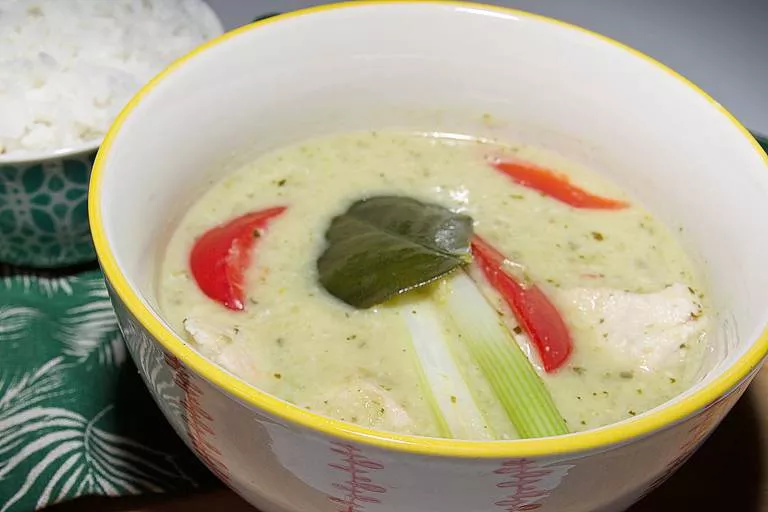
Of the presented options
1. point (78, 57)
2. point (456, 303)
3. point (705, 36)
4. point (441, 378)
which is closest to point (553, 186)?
point (456, 303)

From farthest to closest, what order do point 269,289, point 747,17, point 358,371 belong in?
point 747,17 → point 269,289 → point 358,371

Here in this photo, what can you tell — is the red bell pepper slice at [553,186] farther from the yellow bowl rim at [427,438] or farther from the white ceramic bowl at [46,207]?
the white ceramic bowl at [46,207]

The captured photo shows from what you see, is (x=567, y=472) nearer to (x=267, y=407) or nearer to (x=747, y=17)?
(x=267, y=407)

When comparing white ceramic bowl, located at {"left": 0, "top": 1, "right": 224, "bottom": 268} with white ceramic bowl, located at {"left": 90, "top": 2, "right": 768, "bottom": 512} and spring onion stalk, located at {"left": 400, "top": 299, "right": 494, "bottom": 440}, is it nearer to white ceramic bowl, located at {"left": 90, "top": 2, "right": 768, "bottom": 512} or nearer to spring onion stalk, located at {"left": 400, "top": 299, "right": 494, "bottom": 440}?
white ceramic bowl, located at {"left": 90, "top": 2, "right": 768, "bottom": 512}

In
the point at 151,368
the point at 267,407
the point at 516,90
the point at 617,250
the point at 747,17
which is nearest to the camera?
the point at 267,407

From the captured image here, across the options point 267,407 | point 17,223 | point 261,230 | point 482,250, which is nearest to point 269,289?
point 261,230

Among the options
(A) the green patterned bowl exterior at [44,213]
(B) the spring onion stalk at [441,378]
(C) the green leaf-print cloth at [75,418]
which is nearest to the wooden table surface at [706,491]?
(C) the green leaf-print cloth at [75,418]

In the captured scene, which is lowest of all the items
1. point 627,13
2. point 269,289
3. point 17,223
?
point 17,223

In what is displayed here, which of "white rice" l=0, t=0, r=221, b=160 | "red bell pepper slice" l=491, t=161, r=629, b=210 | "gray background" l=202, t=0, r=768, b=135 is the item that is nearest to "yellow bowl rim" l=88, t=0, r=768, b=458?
"red bell pepper slice" l=491, t=161, r=629, b=210
